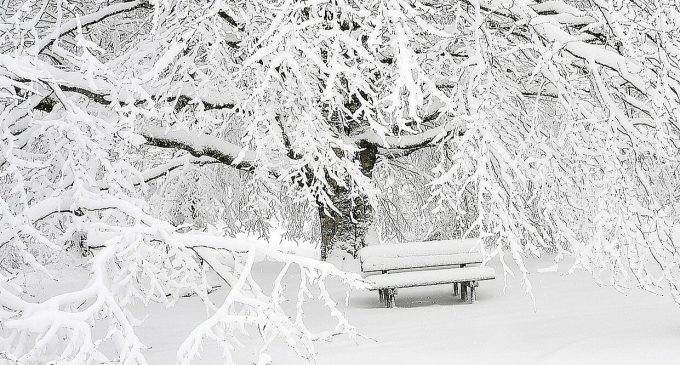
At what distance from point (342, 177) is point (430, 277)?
1.91m

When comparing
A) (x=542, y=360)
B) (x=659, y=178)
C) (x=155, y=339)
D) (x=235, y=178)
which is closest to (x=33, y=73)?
(x=155, y=339)

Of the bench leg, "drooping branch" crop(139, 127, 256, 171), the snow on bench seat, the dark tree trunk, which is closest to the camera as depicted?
"drooping branch" crop(139, 127, 256, 171)

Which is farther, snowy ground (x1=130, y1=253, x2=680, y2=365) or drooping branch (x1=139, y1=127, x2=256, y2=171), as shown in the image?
drooping branch (x1=139, y1=127, x2=256, y2=171)

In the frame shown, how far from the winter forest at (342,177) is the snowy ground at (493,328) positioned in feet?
0.12

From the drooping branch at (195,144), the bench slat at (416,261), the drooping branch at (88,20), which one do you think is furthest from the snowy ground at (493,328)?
the drooping branch at (88,20)

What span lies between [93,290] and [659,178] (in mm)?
6869

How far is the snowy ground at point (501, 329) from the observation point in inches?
213

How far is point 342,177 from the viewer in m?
6.82

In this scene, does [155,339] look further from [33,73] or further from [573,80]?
[573,80]

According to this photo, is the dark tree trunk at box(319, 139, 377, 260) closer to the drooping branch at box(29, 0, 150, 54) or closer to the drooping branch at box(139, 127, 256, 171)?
the drooping branch at box(139, 127, 256, 171)

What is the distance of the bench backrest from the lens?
7.99 m

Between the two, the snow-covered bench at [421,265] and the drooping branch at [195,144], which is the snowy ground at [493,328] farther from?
the drooping branch at [195,144]

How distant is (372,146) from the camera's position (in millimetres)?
8781

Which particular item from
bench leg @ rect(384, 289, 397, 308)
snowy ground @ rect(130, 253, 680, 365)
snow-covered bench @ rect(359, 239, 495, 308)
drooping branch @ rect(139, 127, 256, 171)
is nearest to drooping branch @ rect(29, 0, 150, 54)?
drooping branch @ rect(139, 127, 256, 171)
